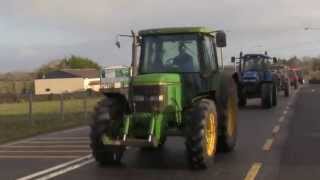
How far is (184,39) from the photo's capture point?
14.6 metres

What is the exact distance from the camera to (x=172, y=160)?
14.3 metres

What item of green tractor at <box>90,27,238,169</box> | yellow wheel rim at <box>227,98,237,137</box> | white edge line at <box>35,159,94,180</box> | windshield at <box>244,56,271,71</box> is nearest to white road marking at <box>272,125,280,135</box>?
yellow wheel rim at <box>227,98,237,137</box>

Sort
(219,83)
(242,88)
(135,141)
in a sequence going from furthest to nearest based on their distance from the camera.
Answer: (242,88) → (219,83) → (135,141)

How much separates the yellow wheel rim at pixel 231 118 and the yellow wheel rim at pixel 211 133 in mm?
1846

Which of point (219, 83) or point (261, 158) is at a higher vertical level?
point (219, 83)

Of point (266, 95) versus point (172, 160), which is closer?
point (172, 160)

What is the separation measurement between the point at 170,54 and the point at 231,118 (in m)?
2.66

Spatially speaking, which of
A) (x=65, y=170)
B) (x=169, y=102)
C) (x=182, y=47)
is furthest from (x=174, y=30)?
(x=65, y=170)

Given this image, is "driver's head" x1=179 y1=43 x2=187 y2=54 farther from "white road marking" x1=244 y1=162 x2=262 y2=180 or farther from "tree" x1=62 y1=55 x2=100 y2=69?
"tree" x1=62 y1=55 x2=100 y2=69

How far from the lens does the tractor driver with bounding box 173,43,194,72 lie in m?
14.4

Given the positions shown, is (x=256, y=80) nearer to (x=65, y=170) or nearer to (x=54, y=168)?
(x=54, y=168)

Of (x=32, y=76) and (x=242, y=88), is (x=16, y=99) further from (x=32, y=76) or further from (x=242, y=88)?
(x=32, y=76)

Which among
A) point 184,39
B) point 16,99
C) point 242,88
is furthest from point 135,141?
point 16,99

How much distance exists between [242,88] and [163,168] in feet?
72.5
